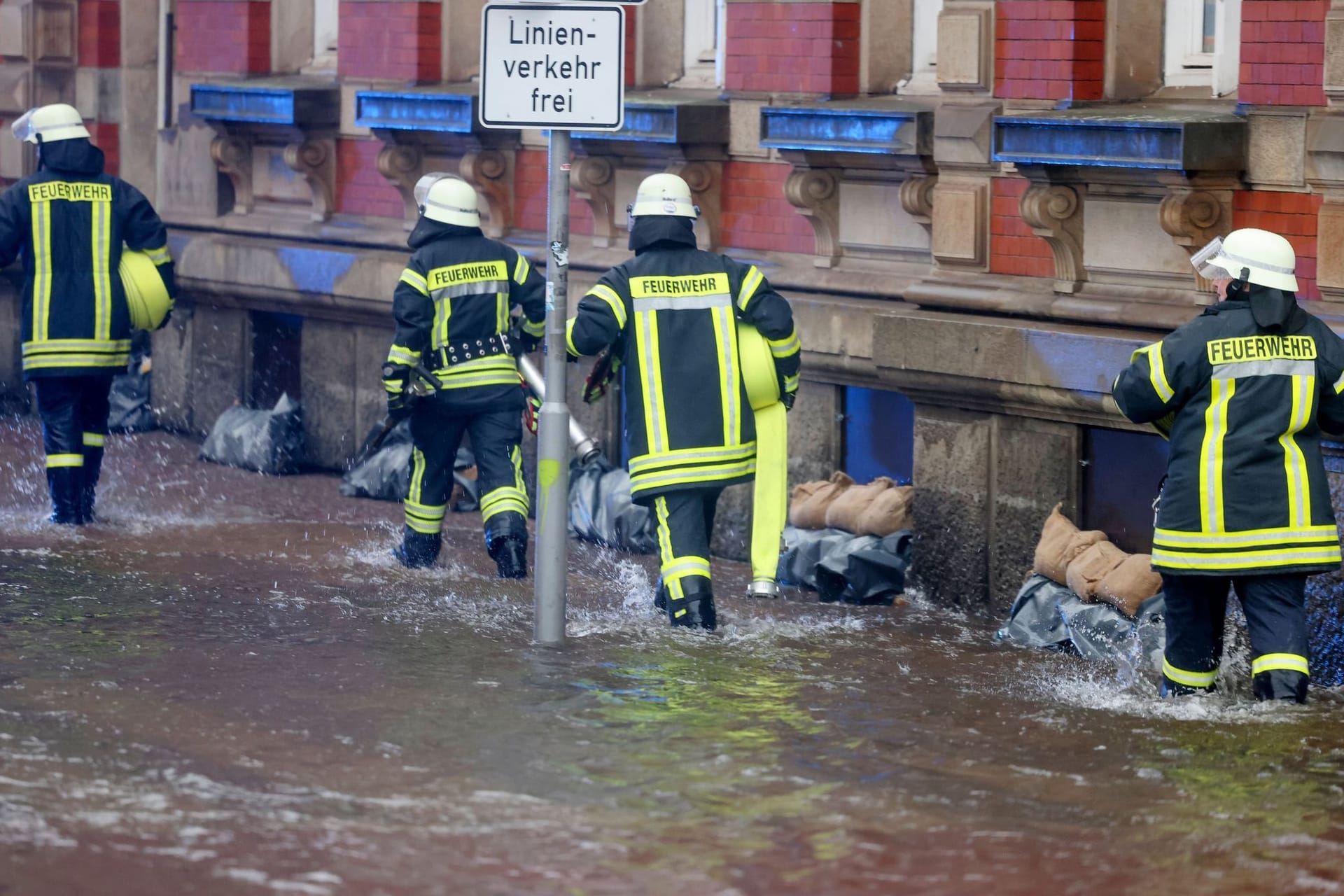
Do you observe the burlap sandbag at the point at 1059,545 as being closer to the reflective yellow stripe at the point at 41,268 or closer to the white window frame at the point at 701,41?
the white window frame at the point at 701,41

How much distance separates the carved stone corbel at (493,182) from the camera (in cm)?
A: 1224

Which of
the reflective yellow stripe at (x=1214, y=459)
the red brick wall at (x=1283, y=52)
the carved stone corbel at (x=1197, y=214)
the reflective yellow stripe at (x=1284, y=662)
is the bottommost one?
the reflective yellow stripe at (x=1284, y=662)

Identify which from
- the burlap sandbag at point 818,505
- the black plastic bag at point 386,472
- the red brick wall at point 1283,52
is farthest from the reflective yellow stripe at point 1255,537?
the black plastic bag at point 386,472

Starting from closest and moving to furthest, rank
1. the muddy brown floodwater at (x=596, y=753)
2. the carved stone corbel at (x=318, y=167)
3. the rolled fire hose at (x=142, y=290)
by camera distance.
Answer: the muddy brown floodwater at (x=596, y=753) → the rolled fire hose at (x=142, y=290) → the carved stone corbel at (x=318, y=167)

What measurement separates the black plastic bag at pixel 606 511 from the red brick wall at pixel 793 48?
1.92 metres

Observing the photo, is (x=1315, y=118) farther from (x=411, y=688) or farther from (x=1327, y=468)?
(x=411, y=688)

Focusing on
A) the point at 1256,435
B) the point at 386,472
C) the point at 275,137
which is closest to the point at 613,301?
the point at 1256,435

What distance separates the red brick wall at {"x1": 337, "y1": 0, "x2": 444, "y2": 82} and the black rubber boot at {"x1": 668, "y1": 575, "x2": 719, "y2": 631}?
5096 mm

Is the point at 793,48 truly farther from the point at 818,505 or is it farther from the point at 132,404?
the point at 132,404

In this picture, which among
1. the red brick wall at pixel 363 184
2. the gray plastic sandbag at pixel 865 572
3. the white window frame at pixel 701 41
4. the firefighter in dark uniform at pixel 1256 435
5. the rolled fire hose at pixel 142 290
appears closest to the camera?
the firefighter in dark uniform at pixel 1256 435

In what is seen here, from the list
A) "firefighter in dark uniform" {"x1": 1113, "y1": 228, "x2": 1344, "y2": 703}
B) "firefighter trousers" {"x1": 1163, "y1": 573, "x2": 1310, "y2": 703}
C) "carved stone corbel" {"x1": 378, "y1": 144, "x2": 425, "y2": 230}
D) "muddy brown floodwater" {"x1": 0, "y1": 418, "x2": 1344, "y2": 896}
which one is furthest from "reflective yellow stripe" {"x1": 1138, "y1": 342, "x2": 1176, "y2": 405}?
"carved stone corbel" {"x1": 378, "y1": 144, "x2": 425, "y2": 230}

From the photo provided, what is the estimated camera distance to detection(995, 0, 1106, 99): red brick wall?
905 cm

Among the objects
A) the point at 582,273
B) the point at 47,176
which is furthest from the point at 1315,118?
the point at 47,176

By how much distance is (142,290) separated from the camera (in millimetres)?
11070
